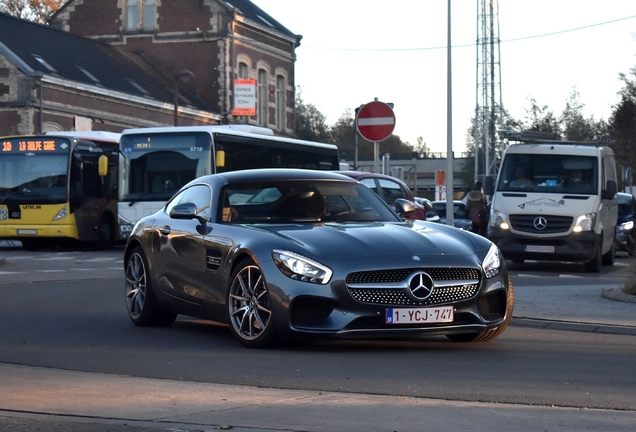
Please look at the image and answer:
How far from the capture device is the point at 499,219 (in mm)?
21188

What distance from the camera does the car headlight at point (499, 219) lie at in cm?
2109

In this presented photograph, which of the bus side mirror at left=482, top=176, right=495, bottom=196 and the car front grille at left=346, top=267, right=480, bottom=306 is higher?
the bus side mirror at left=482, top=176, right=495, bottom=196

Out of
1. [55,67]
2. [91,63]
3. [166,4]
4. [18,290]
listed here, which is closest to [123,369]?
[18,290]

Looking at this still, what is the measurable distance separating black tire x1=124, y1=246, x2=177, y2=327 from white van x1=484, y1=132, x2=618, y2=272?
35.8ft

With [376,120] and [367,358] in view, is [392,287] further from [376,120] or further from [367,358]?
[376,120]

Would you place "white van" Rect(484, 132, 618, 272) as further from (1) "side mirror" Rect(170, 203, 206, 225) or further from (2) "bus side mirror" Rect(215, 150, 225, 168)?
(1) "side mirror" Rect(170, 203, 206, 225)

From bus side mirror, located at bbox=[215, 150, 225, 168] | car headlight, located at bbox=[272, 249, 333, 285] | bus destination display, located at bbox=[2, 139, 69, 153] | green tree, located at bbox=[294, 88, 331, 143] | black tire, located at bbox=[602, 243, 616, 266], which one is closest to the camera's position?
car headlight, located at bbox=[272, 249, 333, 285]

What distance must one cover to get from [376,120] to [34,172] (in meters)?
14.3

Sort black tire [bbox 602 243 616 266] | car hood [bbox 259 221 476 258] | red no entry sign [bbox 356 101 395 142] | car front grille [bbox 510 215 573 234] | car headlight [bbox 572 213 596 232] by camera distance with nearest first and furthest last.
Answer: car hood [bbox 259 221 476 258] < red no entry sign [bbox 356 101 395 142] < car headlight [bbox 572 213 596 232] < car front grille [bbox 510 215 573 234] < black tire [bbox 602 243 616 266]

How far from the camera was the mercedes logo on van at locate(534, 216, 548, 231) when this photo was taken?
68.3ft

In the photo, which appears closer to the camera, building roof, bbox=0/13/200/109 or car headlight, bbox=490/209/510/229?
car headlight, bbox=490/209/510/229

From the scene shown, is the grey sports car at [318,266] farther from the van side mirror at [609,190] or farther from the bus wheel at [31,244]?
the bus wheel at [31,244]

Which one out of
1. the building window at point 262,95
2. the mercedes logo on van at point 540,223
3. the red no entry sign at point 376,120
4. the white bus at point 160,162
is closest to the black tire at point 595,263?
the mercedes logo on van at point 540,223

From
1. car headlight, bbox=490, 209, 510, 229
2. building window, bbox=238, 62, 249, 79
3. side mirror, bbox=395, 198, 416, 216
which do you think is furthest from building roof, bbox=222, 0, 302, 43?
side mirror, bbox=395, 198, 416, 216
